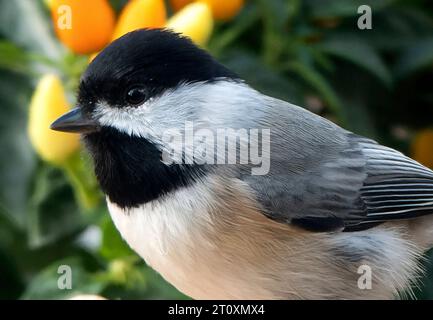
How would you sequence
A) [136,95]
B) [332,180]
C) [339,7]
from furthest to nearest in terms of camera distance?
1. [339,7]
2. [332,180]
3. [136,95]

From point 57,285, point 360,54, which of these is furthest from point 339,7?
point 57,285

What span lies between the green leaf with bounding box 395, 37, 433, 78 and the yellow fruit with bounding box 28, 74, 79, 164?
1.72ft

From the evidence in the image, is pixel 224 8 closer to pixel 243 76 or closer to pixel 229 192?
pixel 243 76

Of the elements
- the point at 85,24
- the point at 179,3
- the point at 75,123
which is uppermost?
the point at 179,3

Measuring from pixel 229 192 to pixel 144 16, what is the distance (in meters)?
0.25

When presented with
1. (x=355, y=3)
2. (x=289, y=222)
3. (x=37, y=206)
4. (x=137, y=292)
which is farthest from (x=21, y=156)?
(x=355, y=3)

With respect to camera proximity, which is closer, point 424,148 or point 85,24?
point 85,24

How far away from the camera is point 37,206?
1.46m

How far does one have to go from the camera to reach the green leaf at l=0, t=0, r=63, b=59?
148cm

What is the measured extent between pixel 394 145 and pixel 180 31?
486 mm

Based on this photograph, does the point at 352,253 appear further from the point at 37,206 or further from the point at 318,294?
the point at 37,206

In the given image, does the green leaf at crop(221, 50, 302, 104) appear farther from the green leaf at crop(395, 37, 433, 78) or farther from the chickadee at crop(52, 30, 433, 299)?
the green leaf at crop(395, 37, 433, 78)

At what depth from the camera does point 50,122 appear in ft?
4.17

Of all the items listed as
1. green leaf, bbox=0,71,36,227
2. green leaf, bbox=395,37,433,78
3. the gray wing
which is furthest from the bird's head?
green leaf, bbox=395,37,433,78
